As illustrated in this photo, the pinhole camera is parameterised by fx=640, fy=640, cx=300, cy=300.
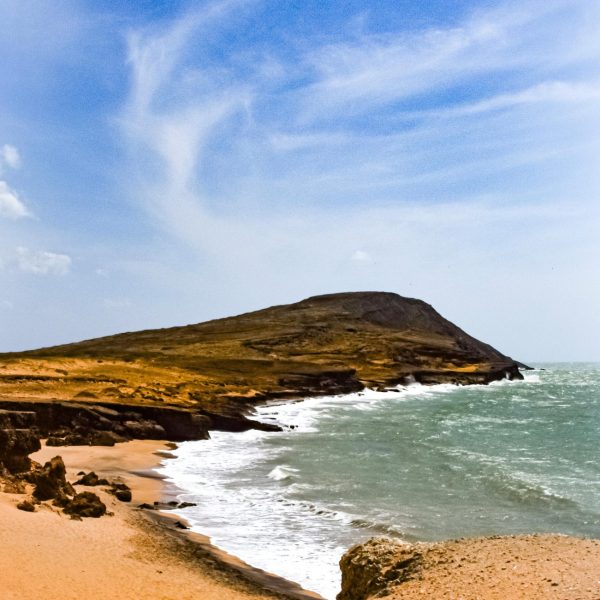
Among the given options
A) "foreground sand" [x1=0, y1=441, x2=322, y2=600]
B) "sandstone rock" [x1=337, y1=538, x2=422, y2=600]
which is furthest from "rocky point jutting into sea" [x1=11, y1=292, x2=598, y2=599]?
"foreground sand" [x1=0, y1=441, x2=322, y2=600]

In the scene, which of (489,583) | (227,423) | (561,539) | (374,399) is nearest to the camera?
(489,583)

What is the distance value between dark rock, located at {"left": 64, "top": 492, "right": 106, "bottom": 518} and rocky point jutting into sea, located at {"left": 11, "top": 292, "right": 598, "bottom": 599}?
0.04m

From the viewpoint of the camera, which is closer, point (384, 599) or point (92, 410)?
point (384, 599)

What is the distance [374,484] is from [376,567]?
53.4ft

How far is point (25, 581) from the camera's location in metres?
14.4

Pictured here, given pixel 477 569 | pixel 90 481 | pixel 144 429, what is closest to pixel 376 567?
pixel 477 569

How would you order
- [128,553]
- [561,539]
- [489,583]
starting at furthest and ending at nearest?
[128,553] < [561,539] < [489,583]

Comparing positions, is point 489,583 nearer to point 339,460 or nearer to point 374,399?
point 339,460

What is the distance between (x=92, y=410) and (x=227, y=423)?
10.9 metres

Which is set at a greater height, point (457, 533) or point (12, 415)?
point (12, 415)

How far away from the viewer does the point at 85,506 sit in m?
20.8

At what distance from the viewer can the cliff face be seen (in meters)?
53.9

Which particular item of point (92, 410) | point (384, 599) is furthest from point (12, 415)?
point (384, 599)

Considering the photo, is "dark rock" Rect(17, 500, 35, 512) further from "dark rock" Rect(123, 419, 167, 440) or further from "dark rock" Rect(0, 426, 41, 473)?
"dark rock" Rect(123, 419, 167, 440)
